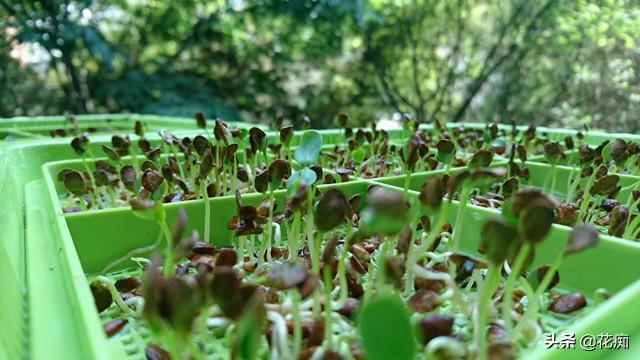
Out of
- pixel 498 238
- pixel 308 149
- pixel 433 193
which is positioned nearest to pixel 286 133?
pixel 308 149

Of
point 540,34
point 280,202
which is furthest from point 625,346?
point 540,34

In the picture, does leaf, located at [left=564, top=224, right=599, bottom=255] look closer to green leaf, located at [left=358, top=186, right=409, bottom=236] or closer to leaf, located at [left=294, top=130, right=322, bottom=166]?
green leaf, located at [left=358, top=186, right=409, bottom=236]

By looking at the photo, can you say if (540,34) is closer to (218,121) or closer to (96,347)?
(218,121)

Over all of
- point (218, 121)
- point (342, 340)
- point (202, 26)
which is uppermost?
point (202, 26)

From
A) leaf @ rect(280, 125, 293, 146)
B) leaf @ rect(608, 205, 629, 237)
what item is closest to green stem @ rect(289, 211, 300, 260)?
leaf @ rect(280, 125, 293, 146)

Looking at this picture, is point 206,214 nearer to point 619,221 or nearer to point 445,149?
point 445,149

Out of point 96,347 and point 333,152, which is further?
point 333,152
